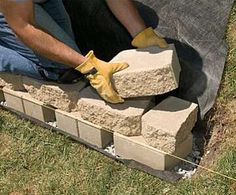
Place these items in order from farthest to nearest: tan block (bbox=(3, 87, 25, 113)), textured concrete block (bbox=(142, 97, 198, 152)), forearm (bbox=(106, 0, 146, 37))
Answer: tan block (bbox=(3, 87, 25, 113)) < forearm (bbox=(106, 0, 146, 37)) < textured concrete block (bbox=(142, 97, 198, 152))

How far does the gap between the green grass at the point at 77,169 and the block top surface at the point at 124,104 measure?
398 mm

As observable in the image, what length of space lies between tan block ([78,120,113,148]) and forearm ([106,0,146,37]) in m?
0.74

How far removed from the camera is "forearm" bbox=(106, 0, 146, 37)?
12.2 feet

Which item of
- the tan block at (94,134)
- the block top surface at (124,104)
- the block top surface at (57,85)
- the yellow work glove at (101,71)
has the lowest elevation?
the tan block at (94,134)

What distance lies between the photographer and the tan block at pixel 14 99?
4094 mm

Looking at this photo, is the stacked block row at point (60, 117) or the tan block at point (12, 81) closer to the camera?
the stacked block row at point (60, 117)

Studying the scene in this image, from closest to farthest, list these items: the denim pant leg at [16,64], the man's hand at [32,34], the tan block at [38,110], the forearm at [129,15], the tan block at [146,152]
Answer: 1. the man's hand at [32,34]
2. the tan block at [146,152]
3. the forearm at [129,15]
4. the denim pant leg at [16,64]
5. the tan block at [38,110]

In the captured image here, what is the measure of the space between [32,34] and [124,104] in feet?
2.59

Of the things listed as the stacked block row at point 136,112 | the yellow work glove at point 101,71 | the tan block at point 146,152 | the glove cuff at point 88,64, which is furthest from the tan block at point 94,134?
the glove cuff at point 88,64

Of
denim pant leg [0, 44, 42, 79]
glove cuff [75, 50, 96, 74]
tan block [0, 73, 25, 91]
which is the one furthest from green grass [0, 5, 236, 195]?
glove cuff [75, 50, 96, 74]

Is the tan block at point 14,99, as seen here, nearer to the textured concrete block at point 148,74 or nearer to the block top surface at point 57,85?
the block top surface at point 57,85

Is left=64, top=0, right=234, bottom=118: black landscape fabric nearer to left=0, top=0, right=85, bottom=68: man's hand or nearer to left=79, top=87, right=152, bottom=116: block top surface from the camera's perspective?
left=79, top=87, right=152, bottom=116: block top surface

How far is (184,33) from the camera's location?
12.8 ft

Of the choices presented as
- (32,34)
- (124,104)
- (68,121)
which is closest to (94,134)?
(68,121)
